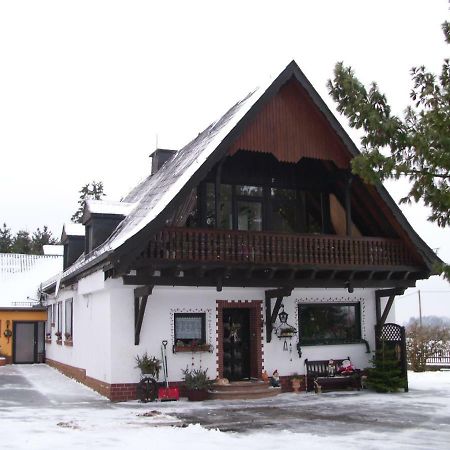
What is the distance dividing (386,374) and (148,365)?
6296mm

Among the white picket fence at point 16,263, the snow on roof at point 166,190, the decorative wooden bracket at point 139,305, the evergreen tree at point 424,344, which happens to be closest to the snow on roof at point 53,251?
the white picket fence at point 16,263

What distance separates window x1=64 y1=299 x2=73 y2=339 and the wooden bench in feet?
28.5

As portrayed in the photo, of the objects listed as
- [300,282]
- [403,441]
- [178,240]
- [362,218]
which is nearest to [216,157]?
[178,240]

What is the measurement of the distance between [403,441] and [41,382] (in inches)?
519

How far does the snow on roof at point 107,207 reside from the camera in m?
18.3

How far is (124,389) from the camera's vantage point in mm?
15336

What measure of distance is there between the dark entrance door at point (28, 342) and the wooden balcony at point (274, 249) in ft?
55.7

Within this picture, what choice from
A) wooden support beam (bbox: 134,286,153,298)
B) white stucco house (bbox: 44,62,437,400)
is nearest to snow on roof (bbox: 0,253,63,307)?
white stucco house (bbox: 44,62,437,400)

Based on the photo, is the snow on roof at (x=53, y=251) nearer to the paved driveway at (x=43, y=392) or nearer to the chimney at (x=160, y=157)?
the paved driveway at (x=43, y=392)

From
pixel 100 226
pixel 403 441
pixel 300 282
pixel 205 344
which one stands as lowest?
pixel 403 441

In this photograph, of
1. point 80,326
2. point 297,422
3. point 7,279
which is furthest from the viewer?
point 7,279

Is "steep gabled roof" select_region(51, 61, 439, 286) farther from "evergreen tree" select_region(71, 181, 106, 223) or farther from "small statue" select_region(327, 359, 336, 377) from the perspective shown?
"evergreen tree" select_region(71, 181, 106, 223)

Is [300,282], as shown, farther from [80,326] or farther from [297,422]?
[80,326]

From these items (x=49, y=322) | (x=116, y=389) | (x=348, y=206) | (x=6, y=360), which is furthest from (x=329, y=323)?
(x=6, y=360)
